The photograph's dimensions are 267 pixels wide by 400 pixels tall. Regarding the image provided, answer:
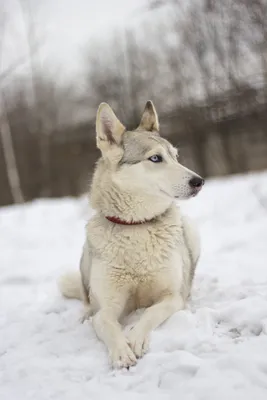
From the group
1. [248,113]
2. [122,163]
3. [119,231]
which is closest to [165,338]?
[119,231]

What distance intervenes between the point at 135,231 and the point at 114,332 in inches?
29.9

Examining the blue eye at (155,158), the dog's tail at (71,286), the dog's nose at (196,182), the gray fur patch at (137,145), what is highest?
the gray fur patch at (137,145)

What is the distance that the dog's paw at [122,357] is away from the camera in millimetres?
2318

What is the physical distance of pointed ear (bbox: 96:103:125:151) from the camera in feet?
10.8

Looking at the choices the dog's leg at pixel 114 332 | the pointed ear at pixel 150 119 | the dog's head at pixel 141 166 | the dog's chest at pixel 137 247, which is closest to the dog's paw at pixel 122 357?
the dog's leg at pixel 114 332

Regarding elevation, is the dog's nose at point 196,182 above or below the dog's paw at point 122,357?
above

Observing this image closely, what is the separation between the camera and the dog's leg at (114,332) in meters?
2.35

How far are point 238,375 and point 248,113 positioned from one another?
8073 mm

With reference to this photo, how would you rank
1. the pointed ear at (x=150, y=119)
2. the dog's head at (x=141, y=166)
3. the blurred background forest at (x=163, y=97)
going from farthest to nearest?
the blurred background forest at (x=163, y=97)
the pointed ear at (x=150, y=119)
the dog's head at (x=141, y=166)

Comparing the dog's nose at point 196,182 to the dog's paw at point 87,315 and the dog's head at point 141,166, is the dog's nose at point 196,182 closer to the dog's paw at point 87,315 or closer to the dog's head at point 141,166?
the dog's head at point 141,166

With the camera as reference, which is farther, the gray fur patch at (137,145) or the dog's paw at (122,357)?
the gray fur patch at (137,145)

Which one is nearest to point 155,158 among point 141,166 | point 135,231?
point 141,166

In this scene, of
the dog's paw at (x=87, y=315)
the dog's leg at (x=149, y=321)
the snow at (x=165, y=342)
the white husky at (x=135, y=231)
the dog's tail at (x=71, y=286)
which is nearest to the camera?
the snow at (x=165, y=342)

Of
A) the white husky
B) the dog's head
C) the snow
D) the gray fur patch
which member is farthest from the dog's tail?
the gray fur patch
